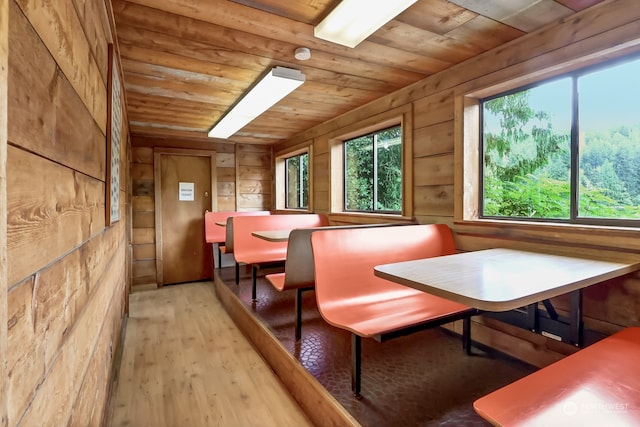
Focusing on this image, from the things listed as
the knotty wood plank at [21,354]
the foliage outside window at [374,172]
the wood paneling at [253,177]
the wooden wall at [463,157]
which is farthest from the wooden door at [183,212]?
the knotty wood plank at [21,354]

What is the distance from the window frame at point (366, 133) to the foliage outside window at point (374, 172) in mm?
57

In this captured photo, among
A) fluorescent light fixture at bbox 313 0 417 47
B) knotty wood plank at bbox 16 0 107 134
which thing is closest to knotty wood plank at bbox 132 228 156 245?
knotty wood plank at bbox 16 0 107 134

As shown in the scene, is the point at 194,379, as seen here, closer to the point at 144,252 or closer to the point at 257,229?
the point at 257,229

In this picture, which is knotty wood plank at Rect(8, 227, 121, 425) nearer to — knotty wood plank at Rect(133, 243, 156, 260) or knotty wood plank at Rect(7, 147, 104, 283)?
knotty wood plank at Rect(7, 147, 104, 283)

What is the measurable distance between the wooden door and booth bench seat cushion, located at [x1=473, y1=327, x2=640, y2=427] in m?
4.50

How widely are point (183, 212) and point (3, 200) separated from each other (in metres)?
4.57

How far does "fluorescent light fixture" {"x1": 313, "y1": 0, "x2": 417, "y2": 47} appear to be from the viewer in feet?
4.90

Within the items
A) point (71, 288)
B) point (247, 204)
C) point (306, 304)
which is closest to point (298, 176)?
point (247, 204)

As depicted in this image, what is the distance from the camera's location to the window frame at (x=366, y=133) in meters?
2.71

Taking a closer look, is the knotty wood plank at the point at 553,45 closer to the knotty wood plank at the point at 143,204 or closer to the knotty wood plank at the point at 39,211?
the knotty wood plank at the point at 39,211

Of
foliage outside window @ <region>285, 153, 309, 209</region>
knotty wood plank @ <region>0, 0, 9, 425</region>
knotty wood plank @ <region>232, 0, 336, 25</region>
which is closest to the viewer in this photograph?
knotty wood plank @ <region>0, 0, 9, 425</region>

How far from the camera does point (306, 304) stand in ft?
9.82

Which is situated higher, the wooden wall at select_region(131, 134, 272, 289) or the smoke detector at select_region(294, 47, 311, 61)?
the smoke detector at select_region(294, 47, 311, 61)

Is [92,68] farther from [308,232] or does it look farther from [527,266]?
[527,266]
